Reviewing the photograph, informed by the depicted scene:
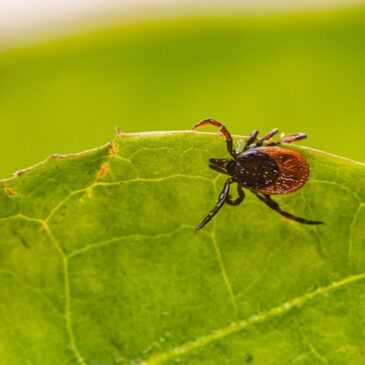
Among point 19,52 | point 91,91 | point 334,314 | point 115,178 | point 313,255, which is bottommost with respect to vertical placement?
point 334,314

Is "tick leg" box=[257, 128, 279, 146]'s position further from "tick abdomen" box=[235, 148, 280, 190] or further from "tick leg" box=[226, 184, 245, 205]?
"tick leg" box=[226, 184, 245, 205]

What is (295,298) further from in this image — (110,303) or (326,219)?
(110,303)

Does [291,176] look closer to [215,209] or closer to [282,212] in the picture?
[282,212]

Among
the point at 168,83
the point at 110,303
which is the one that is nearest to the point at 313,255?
the point at 110,303

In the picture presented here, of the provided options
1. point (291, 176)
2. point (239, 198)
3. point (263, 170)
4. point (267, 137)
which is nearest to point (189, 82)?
point (267, 137)

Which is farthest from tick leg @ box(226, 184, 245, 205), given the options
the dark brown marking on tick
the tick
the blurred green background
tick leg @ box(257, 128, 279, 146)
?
the blurred green background

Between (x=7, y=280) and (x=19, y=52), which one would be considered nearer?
(x=7, y=280)

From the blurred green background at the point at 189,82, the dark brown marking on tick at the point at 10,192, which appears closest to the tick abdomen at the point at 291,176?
the dark brown marking on tick at the point at 10,192
